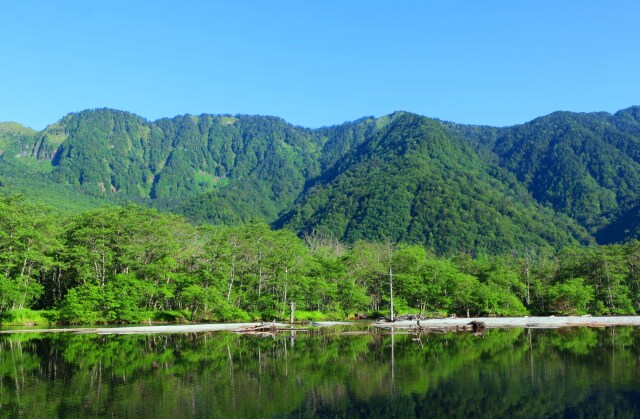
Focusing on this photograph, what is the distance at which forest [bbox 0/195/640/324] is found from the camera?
6806cm

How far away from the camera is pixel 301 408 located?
24.3 m

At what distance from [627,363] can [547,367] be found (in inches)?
224

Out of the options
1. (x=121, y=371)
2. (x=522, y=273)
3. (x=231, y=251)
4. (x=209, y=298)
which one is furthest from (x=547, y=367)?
(x=522, y=273)

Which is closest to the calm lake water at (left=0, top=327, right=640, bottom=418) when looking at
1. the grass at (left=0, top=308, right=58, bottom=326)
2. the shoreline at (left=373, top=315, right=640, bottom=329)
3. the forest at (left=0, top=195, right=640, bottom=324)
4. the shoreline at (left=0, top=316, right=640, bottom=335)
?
the shoreline at (left=0, top=316, right=640, bottom=335)

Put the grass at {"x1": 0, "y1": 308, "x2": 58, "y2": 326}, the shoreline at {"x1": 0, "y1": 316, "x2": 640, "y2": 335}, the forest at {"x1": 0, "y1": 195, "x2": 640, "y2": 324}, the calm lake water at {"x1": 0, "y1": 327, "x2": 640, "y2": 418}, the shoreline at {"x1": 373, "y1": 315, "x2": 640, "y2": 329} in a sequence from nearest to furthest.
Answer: the calm lake water at {"x1": 0, "y1": 327, "x2": 640, "y2": 418} → the shoreline at {"x1": 0, "y1": 316, "x2": 640, "y2": 335} → the grass at {"x1": 0, "y1": 308, "x2": 58, "y2": 326} → the forest at {"x1": 0, "y1": 195, "x2": 640, "y2": 324} → the shoreline at {"x1": 373, "y1": 315, "x2": 640, "y2": 329}

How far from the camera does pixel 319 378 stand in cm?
3117

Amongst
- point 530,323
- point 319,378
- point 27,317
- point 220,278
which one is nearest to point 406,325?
point 530,323

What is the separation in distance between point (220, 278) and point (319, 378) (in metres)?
47.7

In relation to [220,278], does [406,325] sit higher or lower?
lower

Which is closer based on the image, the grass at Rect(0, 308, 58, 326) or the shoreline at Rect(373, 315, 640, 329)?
the grass at Rect(0, 308, 58, 326)

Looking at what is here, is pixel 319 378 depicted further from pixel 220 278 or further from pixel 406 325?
pixel 220 278

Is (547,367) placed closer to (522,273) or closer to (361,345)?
(361,345)

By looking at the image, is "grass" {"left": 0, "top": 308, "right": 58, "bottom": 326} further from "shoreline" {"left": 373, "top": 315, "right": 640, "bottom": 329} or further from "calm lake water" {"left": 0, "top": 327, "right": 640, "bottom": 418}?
"shoreline" {"left": 373, "top": 315, "right": 640, "bottom": 329}

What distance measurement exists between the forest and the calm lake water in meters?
18.7
